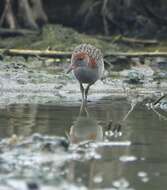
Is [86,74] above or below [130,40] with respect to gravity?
below

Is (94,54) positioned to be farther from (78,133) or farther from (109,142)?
(109,142)

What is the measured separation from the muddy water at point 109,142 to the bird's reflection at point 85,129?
55 millimetres

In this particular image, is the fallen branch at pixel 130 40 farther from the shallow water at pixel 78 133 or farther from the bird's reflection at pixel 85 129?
the bird's reflection at pixel 85 129

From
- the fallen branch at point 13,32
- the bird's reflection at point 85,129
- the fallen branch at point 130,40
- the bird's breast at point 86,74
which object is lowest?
the bird's reflection at point 85,129

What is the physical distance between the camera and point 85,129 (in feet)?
29.7

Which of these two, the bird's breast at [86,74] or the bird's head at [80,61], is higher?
the bird's head at [80,61]

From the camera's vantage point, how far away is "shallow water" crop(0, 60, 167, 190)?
21.0 feet

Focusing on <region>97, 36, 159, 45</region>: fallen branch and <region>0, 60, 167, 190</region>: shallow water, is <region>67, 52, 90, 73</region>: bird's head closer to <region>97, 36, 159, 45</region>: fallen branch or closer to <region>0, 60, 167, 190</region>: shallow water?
<region>0, 60, 167, 190</region>: shallow water

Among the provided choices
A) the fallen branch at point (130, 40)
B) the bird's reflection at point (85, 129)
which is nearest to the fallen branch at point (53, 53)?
the fallen branch at point (130, 40)

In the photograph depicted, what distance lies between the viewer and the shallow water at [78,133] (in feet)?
21.0

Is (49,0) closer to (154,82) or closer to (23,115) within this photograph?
(154,82)

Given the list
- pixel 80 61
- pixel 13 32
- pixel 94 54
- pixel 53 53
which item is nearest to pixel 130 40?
pixel 13 32

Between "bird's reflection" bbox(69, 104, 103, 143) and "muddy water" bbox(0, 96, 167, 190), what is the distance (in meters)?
0.05

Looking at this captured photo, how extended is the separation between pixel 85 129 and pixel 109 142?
1126mm
